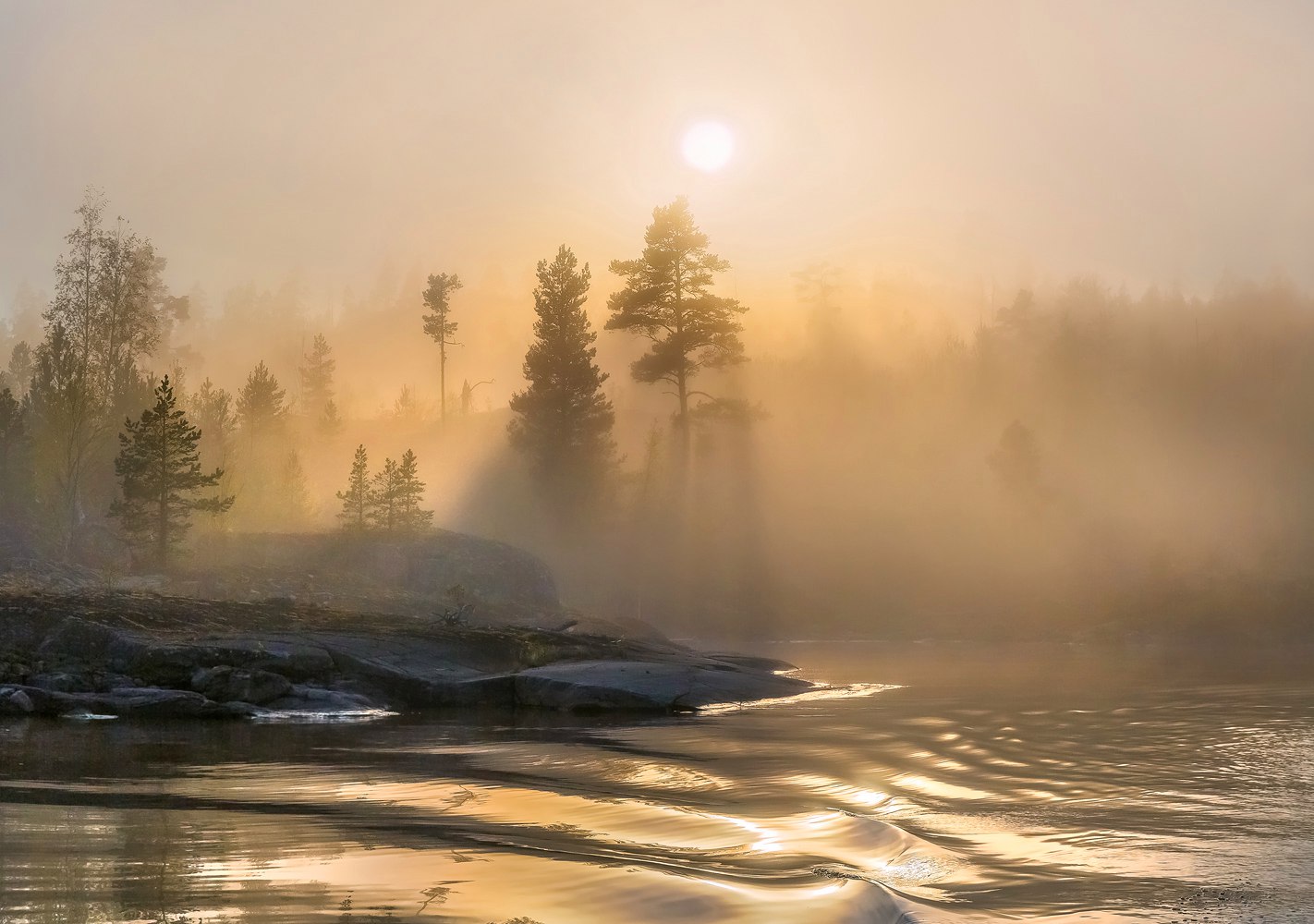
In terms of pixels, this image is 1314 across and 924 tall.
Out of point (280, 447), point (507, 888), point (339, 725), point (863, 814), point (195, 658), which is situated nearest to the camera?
point (507, 888)

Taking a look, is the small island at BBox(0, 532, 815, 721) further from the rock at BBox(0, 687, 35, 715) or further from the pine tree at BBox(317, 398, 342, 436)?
the pine tree at BBox(317, 398, 342, 436)

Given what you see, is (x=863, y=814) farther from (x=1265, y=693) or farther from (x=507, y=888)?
(x=1265, y=693)

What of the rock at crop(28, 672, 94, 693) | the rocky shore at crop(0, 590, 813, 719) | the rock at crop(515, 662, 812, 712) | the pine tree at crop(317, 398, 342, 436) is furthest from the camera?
the pine tree at crop(317, 398, 342, 436)

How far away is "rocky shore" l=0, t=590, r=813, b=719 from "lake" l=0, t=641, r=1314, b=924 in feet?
7.13

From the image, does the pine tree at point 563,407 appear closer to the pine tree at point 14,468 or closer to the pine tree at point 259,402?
the pine tree at point 259,402

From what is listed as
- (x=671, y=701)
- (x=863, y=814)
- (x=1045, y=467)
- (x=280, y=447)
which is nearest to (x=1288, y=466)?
(x=1045, y=467)

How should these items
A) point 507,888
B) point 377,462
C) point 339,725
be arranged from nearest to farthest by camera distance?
point 507,888 < point 339,725 < point 377,462

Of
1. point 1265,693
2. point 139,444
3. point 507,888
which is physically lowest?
point 1265,693

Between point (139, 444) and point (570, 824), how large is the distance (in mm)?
33701

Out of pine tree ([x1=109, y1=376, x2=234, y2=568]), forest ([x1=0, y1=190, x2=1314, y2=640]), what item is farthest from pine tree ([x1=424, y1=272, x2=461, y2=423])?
pine tree ([x1=109, y1=376, x2=234, y2=568])

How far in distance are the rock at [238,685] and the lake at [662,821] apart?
2392 mm

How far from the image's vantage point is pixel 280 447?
6538cm

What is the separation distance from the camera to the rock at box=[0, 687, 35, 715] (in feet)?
52.3

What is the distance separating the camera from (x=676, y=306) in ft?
198
